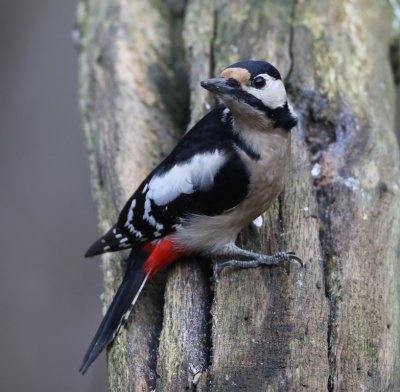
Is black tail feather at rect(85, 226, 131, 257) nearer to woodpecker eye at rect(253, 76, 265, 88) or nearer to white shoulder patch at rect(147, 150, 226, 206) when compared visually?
white shoulder patch at rect(147, 150, 226, 206)

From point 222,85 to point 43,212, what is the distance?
3228mm

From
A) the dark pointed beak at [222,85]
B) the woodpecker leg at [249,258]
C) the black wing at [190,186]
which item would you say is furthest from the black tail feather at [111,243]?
the dark pointed beak at [222,85]

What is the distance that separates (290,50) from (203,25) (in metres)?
0.51

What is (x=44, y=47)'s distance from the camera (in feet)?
22.7

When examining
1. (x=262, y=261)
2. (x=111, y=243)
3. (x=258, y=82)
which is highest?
(x=258, y=82)

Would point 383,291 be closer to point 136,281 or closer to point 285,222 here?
point 285,222

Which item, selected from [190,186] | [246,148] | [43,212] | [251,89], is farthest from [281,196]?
[43,212]

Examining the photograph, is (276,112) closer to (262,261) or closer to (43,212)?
(262,261)

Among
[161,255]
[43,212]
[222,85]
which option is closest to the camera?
[222,85]

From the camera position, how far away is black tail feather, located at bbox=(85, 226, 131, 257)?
3.58m

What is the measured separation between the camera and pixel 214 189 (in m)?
3.43

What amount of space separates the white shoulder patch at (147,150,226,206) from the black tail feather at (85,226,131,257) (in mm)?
208

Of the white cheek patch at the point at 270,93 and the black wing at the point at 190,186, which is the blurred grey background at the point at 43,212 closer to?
the black wing at the point at 190,186

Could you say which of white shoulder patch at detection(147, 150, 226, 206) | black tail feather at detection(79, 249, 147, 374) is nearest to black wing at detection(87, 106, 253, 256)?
→ white shoulder patch at detection(147, 150, 226, 206)
